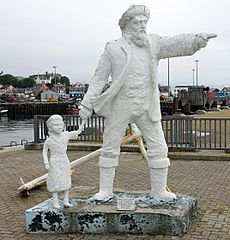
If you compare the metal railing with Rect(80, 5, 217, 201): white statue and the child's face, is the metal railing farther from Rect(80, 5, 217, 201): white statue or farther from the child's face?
the child's face

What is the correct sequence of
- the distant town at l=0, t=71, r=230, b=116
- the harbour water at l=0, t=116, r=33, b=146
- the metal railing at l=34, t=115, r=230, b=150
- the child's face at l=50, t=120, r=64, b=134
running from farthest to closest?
the distant town at l=0, t=71, r=230, b=116 → the harbour water at l=0, t=116, r=33, b=146 → the metal railing at l=34, t=115, r=230, b=150 → the child's face at l=50, t=120, r=64, b=134

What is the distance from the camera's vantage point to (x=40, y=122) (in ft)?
44.3

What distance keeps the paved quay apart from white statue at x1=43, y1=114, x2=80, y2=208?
587 millimetres

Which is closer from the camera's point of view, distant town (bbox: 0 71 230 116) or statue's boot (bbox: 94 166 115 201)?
statue's boot (bbox: 94 166 115 201)

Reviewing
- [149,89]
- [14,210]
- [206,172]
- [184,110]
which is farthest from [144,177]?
[184,110]

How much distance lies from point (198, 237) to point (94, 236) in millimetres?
1193

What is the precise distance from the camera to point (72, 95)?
394 ft

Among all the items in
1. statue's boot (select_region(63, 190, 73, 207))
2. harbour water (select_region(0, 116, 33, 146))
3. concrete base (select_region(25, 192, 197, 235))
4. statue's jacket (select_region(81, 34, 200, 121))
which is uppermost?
statue's jacket (select_region(81, 34, 200, 121))

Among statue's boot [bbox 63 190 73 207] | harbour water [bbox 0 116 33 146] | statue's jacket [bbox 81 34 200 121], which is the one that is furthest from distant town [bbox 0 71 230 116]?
harbour water [bbox 0 116 33 146]

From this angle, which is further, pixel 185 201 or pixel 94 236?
pixel 185 201

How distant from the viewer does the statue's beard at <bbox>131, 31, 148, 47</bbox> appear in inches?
211

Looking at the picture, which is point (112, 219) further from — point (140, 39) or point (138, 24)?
point (138, 24)

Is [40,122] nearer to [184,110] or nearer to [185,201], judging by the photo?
[185,201]

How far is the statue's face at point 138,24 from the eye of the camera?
17.4ft
